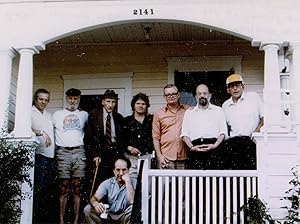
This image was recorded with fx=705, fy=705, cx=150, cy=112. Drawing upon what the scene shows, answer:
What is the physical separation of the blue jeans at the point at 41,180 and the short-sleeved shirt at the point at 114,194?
0.87 m

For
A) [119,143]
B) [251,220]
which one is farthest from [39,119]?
[251,220]

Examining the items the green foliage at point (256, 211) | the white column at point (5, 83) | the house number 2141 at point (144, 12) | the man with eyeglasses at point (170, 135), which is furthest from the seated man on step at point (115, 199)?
the house number 2141 at point (144, 12)

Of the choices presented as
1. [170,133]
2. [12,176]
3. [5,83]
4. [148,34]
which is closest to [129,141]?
[170,133]

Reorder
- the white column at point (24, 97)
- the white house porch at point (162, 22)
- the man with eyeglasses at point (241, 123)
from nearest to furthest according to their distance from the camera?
the man with eyeglasses at point (241, 123) < the white house porch at point (162, 22) < the white column at point (24, 97)

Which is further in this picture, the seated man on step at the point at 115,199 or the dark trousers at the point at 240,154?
the dark trousers at the point at 240,154

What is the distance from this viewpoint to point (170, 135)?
9.83 metres

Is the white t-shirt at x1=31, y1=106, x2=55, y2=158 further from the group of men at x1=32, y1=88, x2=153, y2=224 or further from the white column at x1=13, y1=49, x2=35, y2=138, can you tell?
the white column at x1=13, y1=49, x2=35, y2=138

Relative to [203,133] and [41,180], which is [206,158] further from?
[41,180]

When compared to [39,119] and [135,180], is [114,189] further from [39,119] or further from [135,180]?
[39,119]

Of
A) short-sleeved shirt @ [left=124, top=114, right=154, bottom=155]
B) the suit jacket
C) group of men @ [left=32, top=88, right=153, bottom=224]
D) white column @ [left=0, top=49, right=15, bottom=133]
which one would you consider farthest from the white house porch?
the suit jacket

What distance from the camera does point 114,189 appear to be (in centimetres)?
931

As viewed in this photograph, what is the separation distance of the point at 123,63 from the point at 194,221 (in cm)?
390

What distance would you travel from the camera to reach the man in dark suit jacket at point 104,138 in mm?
9938

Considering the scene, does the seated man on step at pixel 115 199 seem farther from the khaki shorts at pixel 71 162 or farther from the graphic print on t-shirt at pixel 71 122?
the graphic print on t-shirt at pixel 71 122
